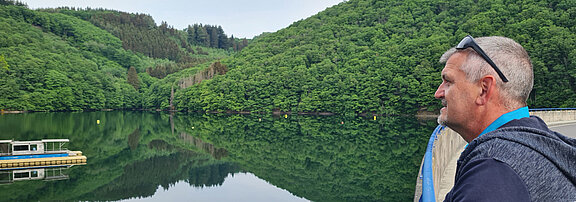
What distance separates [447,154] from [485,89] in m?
12.1

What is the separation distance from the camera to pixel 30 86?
9088 centimetres

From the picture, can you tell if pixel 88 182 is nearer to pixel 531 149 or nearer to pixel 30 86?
pixel 531 149

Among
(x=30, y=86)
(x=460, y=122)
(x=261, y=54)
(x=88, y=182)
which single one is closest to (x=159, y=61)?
(x=261, y=54)

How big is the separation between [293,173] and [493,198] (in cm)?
2576

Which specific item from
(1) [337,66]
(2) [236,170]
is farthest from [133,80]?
(2) [236,170]

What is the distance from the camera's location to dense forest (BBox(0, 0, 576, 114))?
67556 mm

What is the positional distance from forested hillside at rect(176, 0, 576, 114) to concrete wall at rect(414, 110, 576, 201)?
33046 mm

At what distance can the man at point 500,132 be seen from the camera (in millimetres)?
1184

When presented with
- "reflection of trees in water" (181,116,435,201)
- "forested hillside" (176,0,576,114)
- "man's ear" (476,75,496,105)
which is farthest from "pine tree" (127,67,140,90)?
"man's ear" (476,75,496,105)

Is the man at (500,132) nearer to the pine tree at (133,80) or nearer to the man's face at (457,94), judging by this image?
the man's face at (457,94)

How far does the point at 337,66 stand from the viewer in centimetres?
10288

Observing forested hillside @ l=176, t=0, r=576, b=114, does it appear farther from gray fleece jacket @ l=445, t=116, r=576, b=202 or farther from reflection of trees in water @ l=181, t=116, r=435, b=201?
gray fleece jacket @ l=445, t=116, r=576, b=202

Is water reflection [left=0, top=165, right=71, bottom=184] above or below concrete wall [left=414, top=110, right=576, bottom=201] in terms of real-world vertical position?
below

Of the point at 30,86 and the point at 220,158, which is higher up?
the point at 30,86
